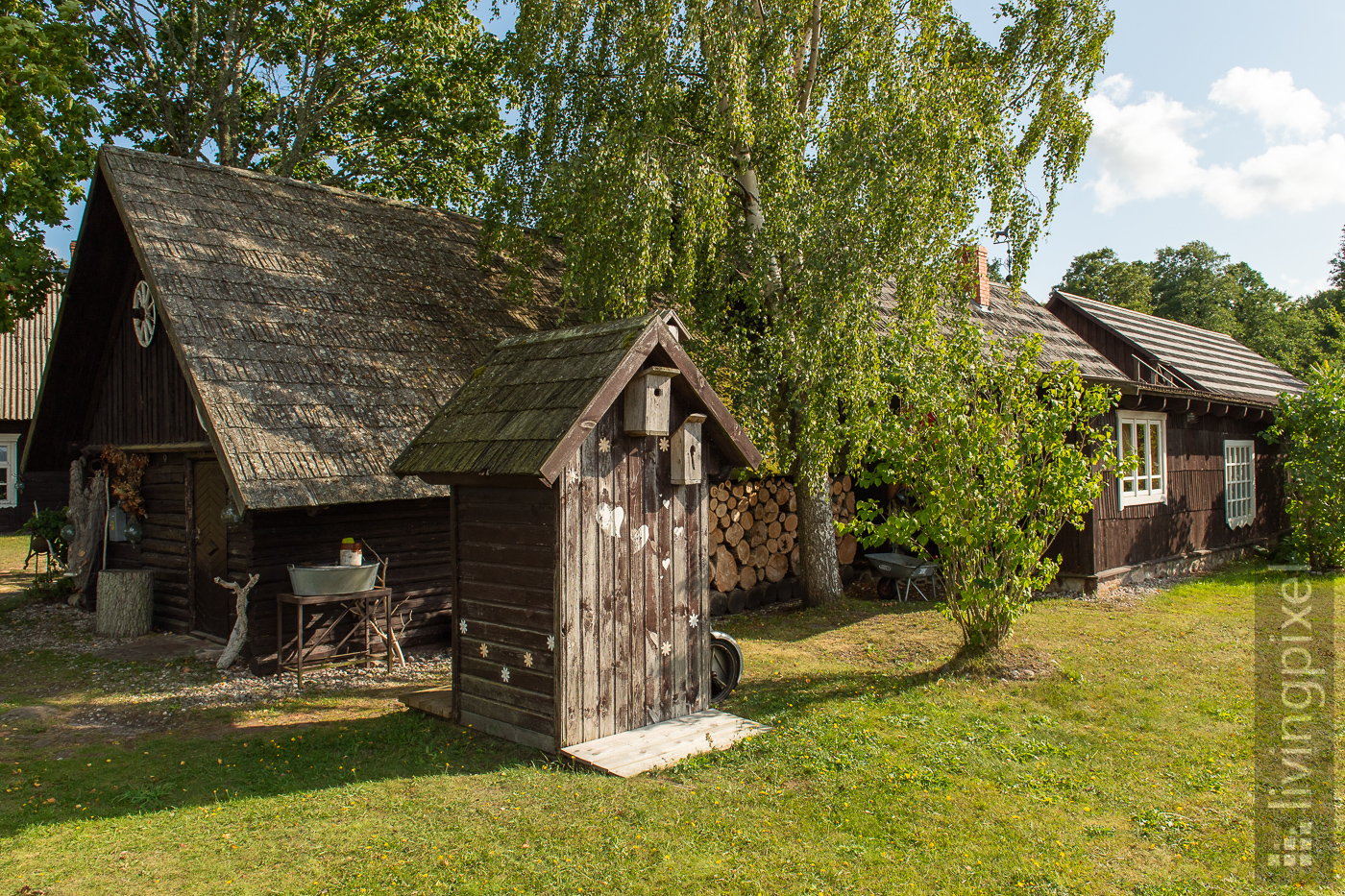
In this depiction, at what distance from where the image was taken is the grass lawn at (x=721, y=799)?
4172mm

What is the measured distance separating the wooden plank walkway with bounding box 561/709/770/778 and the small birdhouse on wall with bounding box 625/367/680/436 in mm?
2096

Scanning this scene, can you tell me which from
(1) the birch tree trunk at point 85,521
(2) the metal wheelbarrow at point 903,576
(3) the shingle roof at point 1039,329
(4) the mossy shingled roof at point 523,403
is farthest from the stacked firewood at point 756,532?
(1) the birch tree trunk at point 85,521

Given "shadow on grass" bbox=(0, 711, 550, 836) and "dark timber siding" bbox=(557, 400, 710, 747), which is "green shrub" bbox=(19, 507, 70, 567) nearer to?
"shadow on grass" bbox=(0, 711, 550, 836)

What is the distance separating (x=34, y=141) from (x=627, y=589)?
1190 centimetres

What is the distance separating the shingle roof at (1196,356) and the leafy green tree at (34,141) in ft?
56.3

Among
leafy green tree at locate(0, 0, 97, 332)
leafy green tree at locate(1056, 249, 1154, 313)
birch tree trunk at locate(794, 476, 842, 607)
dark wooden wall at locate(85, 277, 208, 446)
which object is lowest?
birch tree trunk at locate(794, 476, 842, 607)

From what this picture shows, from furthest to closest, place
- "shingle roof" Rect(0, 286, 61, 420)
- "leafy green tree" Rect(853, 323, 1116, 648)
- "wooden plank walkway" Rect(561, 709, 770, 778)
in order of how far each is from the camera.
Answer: "shingle roof" Rect(0, 286, 61, 420) < "leafy green tree" Rect(853, 323, 1116, 648) < "wooden plank walkway" Rect(561, 709, 770, 778)

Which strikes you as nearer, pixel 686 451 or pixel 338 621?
pixel 686 451

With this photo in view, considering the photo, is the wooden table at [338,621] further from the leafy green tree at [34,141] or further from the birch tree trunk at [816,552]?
the leafy green tree at [34,141]

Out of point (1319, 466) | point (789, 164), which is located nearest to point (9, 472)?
point (789, 164)

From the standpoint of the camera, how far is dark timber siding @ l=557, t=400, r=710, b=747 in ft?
19.1

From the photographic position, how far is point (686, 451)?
6.39 m

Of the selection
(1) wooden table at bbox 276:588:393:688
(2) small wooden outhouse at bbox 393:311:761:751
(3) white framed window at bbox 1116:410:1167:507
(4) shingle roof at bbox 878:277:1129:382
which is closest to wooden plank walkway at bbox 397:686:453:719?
(2) small wooden outhouse at bbox 393:311:761:751

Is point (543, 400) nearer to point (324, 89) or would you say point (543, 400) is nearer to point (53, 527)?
point (53, 527)
